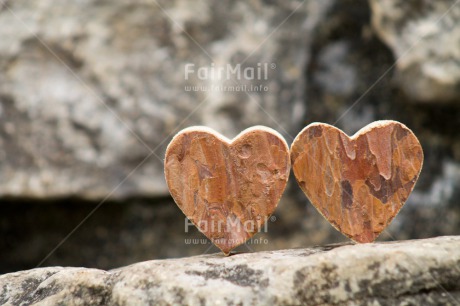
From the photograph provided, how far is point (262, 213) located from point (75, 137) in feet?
3.41

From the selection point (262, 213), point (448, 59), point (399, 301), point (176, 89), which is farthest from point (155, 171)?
point (399, 301)

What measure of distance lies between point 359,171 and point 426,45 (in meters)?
0.81

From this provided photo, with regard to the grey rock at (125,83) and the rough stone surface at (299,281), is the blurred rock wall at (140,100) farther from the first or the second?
the rough stone surface at (299,281)

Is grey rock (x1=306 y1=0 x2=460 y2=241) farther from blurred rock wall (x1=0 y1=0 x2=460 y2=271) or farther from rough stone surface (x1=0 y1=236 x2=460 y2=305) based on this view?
rough stone surface (x1=0 y1=236 x2=460 y2=305)

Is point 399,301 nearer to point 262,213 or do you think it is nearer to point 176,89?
point 262,213

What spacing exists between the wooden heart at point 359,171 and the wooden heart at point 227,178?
60 mm

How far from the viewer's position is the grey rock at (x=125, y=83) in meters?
2.08

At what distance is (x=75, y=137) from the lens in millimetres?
2088

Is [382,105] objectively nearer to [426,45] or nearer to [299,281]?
[426,45]

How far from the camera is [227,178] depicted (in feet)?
4.14

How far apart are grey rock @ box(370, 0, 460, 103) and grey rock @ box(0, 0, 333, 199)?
12.0 inches

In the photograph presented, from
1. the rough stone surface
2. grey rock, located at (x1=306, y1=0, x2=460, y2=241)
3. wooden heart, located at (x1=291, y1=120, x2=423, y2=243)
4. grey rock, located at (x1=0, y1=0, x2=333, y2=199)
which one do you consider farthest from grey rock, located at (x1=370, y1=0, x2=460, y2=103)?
the rough stone surface

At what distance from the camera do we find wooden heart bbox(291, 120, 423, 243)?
1.26 metres

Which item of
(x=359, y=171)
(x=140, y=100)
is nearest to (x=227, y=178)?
(x=359, y=171)
